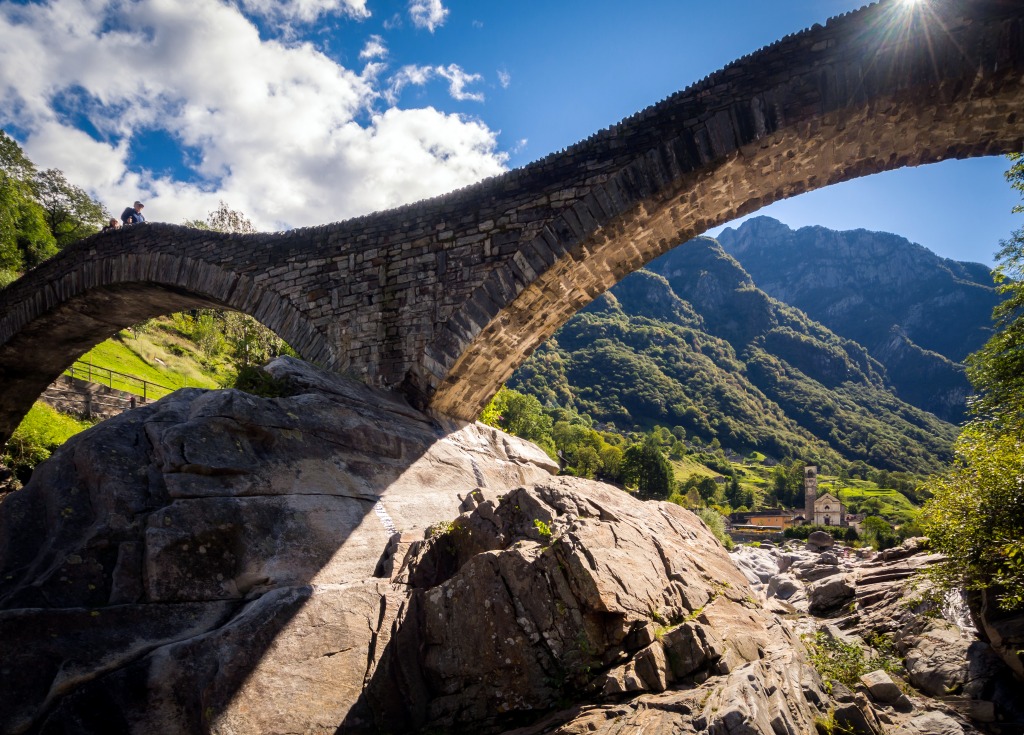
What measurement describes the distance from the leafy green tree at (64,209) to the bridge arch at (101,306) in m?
32.3

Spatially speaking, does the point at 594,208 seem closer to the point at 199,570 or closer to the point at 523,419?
the point at 199,570

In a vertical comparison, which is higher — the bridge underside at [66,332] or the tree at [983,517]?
the bridge underside at [66,332]

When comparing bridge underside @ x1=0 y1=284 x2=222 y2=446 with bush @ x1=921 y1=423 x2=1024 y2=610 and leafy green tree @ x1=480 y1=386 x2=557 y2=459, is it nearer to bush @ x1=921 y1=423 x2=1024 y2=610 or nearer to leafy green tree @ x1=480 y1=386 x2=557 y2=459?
bush @ x1=921 y1=423 x2=1024 y2=610

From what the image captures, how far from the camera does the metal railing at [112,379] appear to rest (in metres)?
24.3

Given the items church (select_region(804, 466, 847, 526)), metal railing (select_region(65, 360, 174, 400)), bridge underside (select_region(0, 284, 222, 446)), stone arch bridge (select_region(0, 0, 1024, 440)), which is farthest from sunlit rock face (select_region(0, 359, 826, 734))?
church (select_region(804, 466, 847, 526))

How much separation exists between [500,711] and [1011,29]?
27.9 feet

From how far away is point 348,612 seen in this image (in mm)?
4578

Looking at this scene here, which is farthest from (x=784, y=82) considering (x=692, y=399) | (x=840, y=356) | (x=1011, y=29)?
(x=840, y=356)

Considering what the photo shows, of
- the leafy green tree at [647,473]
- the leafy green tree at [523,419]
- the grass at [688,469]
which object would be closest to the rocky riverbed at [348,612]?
the leafy green tree at [523,419]

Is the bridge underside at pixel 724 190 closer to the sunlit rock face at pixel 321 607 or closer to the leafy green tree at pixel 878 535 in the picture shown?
the sunlit rock face at pixel 321 607

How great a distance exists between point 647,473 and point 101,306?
5196cm

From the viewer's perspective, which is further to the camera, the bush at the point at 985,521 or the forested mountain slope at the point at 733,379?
the forested mountain slope at the point at 733,379

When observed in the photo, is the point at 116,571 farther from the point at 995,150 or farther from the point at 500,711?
the point at 995,150

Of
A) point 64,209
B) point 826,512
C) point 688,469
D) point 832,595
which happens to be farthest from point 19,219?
point 688,469
